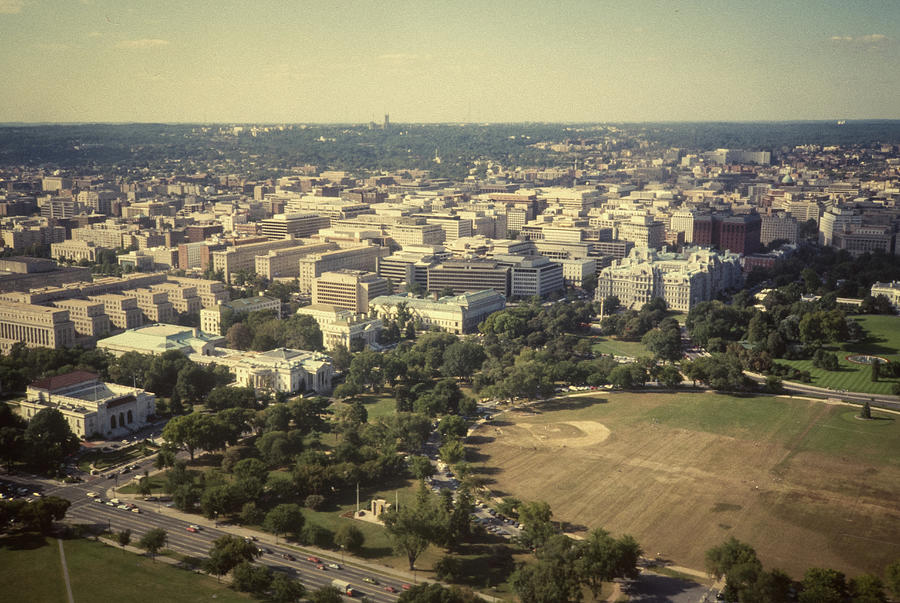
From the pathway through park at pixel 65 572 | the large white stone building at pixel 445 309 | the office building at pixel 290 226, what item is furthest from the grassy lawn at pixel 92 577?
the office building at pixel 290 226

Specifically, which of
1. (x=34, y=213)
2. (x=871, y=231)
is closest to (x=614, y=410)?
(x=871, y=231)

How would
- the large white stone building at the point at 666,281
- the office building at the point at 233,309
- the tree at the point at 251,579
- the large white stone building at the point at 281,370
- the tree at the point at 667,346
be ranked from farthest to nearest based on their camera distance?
1. the large white stone building at the point at 666,281
2. the office building at the point at 233,309
3. the tree at the point at 667,346
4. the large white stone building at the point at 281,370
5. the tree at the point at 251,579

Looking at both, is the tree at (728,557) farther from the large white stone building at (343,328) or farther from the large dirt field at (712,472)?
the large white stone building at (343,328)

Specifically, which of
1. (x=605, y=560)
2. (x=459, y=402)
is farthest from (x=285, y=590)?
(x=459, y=402)

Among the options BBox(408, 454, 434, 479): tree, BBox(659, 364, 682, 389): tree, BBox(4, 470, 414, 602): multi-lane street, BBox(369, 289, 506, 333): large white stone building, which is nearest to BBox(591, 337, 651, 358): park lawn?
BBox(659, 364, 682, 389): tree

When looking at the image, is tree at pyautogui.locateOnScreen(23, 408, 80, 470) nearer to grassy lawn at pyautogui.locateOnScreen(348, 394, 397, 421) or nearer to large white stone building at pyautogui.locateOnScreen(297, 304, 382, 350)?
grassy lawn at pyautogui.locateOnScreen(348, 394, 397, 421)

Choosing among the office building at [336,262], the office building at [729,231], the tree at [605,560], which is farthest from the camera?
the office building at [729,231]

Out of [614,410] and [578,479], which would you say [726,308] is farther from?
[578,479]
